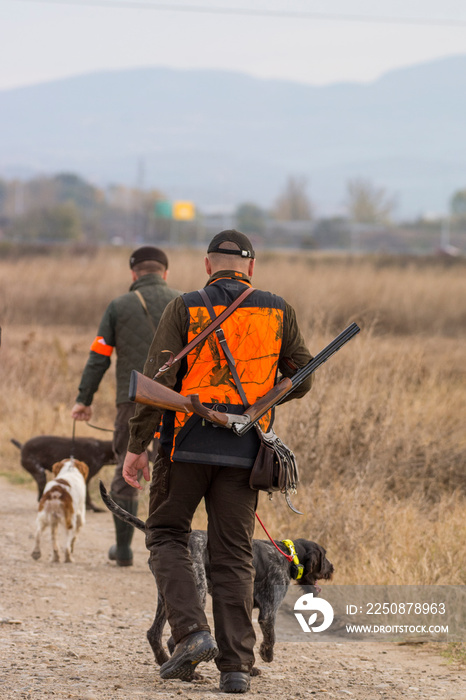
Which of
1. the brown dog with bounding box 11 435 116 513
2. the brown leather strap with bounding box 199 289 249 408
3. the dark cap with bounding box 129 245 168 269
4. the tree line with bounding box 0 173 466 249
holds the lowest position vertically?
the brown dog with bounding box 11 435 116 513

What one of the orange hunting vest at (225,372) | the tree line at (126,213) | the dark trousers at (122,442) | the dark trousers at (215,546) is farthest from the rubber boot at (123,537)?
the tree line at (126,213)

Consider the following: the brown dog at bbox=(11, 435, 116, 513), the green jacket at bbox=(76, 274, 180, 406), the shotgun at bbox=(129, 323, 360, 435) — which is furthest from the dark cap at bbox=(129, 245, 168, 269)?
the shotgun at bbox=(129, 323, 360, 435)

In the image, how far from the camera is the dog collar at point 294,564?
5.09 m

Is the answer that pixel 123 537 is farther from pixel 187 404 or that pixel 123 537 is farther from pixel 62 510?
pixel 187 404

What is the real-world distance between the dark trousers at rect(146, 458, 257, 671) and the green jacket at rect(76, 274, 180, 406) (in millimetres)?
2334

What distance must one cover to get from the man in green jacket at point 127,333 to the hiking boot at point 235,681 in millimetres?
2651

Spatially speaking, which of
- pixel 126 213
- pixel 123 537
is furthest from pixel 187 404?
pixel 126 213

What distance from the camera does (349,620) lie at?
6.25m

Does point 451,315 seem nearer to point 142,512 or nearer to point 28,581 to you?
point 142,512

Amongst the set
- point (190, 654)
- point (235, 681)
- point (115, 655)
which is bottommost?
point (115, 655)

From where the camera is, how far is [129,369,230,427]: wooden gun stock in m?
4.14

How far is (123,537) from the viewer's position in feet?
23.2

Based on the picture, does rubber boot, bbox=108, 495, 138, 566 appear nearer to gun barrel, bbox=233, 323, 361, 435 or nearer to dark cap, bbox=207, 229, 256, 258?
gun barrel, bbox=233, 323, 361, 435

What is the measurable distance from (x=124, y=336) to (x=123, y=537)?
1472mm
